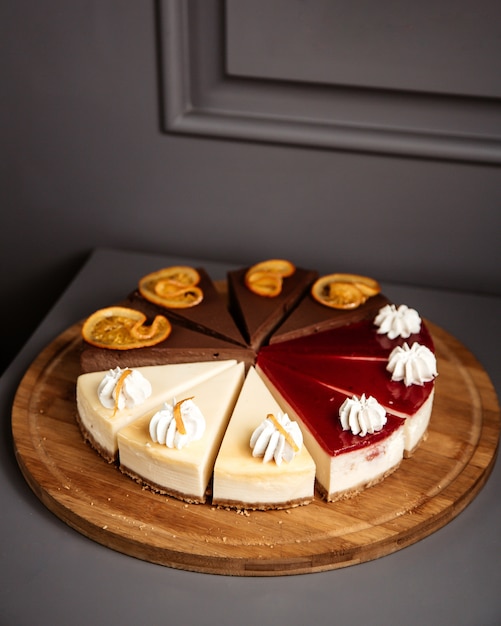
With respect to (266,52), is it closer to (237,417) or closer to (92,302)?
(92,302)

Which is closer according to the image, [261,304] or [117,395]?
[117,395]

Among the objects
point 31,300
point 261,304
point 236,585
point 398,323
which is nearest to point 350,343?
point 398,323

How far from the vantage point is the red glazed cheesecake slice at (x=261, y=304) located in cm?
316

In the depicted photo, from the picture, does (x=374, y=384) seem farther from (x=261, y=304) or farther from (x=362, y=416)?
(x=261, y=304)

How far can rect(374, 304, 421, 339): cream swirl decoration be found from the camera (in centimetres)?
308

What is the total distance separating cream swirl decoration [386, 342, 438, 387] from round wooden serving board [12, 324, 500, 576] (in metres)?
0.21

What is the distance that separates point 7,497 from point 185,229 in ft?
5.49

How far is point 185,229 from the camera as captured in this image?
12.8 ft

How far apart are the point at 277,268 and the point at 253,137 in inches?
23.2

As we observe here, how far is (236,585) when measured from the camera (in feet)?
7.69

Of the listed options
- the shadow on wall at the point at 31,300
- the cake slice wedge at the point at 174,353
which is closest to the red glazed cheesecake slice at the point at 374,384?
the cake slice wedge at the point at 174,353

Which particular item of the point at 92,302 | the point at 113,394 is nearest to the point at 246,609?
the point at 113,394

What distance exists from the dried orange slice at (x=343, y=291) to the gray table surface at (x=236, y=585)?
960 mm

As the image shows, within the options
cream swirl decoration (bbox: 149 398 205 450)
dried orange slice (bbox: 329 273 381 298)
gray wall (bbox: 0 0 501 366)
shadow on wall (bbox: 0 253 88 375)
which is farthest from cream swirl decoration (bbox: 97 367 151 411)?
shadow on wall (bbox: 0 253 88 375)
